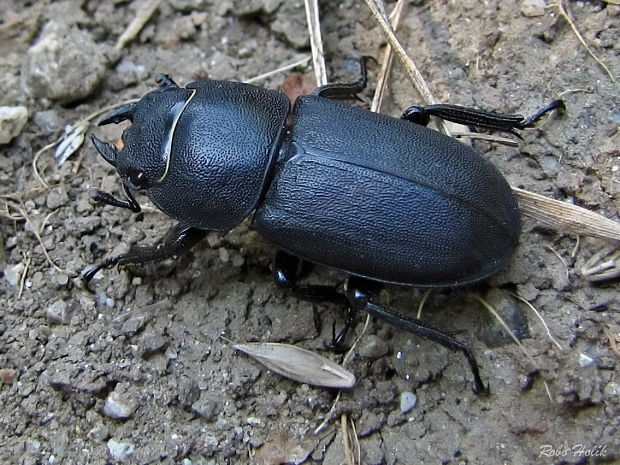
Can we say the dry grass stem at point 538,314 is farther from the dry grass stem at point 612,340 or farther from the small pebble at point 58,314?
the small pebble at point 58,314

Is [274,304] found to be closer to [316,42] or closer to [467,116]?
[467,116]

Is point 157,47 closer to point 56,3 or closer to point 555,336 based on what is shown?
point 56,3

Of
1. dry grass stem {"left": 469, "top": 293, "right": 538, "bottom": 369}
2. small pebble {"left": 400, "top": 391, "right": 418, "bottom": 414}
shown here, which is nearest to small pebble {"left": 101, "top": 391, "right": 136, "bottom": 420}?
small pebble {"left": 400, "top": 391, "right": 418, "bottom": 414}

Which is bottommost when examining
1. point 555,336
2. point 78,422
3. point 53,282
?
point 78,422

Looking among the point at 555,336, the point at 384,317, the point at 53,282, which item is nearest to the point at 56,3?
the point at 53,282

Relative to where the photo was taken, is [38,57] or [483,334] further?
[38,57]

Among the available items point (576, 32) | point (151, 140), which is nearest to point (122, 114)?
point (151, 140)

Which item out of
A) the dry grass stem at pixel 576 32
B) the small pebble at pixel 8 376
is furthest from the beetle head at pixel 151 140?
the dry grass stem at pixel 576 32
